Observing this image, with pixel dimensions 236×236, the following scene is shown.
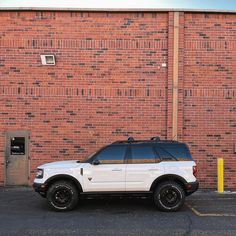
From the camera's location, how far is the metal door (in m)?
12.6

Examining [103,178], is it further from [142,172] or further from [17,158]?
[17,158]

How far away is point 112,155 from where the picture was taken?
30.0 ft

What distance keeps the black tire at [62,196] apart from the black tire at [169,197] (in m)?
2.04

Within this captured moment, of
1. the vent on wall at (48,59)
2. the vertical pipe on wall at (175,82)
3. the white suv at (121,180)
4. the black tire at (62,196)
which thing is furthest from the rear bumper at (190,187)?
the vent on wall at (48,59)

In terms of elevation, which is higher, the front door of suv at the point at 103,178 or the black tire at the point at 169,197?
the front door of suv at the point at 103,178

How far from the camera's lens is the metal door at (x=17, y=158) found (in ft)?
41.3

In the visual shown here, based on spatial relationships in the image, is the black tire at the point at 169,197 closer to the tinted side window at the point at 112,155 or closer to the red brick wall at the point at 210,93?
the tinted side window at the point at 112,155

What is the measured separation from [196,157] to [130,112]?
9.28ft

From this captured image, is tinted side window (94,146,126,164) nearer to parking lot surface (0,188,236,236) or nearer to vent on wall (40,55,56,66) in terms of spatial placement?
parking lot surface (0,188,236,236)

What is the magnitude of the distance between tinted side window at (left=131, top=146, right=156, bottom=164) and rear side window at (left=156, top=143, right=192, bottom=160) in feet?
0.65

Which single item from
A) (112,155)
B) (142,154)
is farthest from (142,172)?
(112,155)

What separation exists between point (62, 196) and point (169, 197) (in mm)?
2675

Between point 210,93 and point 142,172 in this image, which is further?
point 210,93

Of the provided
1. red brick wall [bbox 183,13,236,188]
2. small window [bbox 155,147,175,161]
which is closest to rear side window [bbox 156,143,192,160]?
small window [bbox 155,147,175,161]
